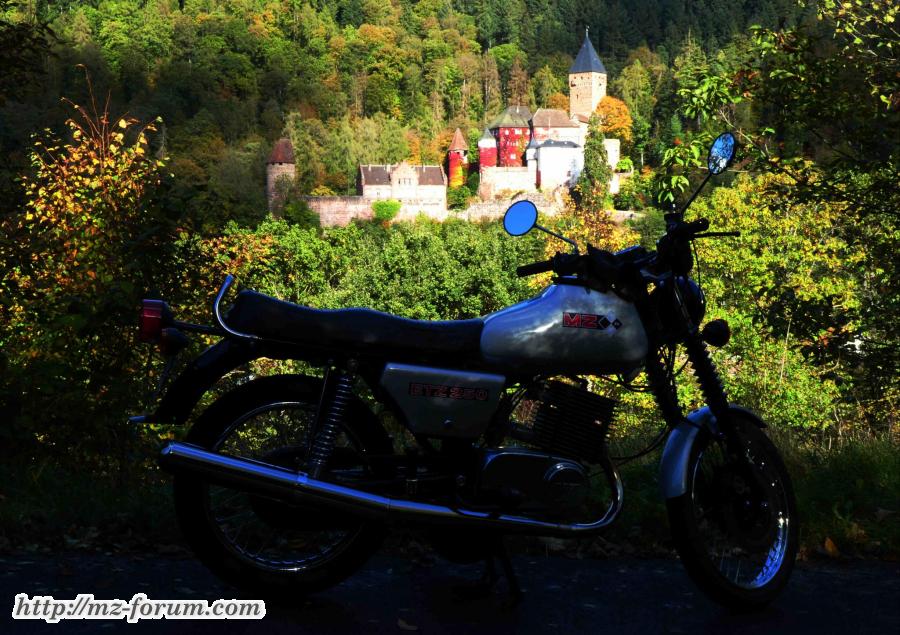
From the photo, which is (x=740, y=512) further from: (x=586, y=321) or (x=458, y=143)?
(x=458, y=143)

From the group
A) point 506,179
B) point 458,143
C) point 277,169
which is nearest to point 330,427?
point 277,169

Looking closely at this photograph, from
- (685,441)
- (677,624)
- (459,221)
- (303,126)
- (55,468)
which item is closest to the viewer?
(677,624)

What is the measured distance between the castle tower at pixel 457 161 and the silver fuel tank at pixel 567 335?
429ft

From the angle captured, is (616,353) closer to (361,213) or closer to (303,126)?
(361,213)

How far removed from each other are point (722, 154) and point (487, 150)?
133 meters

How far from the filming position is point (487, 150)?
136m

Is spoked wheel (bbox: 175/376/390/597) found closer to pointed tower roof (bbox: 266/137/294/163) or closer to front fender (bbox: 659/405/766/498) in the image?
front fender (bbox: 659/405/766/498)

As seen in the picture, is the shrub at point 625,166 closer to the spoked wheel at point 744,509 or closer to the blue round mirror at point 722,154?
the blue round mirror at point 722,154

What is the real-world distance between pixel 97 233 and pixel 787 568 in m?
6.46

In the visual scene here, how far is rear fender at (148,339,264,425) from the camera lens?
356cm

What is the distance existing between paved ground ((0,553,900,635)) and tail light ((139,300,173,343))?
35.9 inches

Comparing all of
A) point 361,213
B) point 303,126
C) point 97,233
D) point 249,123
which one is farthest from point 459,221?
point 97,233

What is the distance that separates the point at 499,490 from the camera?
373cm

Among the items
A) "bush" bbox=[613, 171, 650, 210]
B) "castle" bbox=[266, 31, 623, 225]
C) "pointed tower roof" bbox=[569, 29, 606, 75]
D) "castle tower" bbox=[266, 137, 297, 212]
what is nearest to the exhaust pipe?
"castle" bbox=[266, 31, 623, 225]
